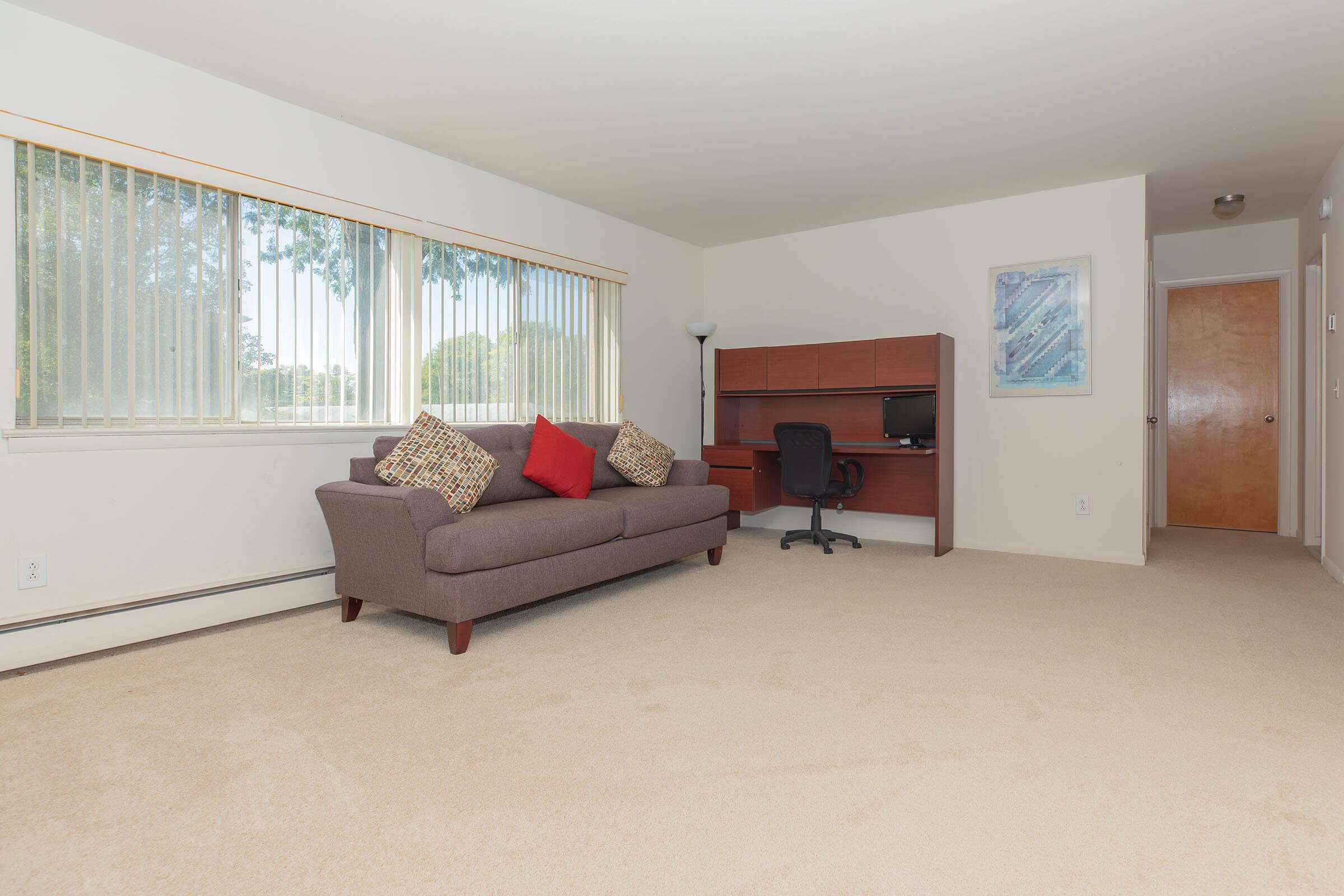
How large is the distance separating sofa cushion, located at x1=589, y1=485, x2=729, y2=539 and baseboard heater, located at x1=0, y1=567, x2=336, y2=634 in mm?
1463

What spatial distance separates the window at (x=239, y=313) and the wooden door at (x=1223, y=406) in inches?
216

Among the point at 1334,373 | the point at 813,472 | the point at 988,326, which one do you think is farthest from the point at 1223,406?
the point at 813,472

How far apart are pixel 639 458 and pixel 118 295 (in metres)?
2.72

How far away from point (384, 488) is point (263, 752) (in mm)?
1229

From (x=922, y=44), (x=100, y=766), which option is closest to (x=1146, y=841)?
(x=100, y=766)

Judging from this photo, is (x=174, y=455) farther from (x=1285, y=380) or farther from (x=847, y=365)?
(x=1285, y=380)

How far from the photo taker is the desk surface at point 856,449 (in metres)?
4.94

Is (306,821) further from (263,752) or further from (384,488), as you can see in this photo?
(384,488)

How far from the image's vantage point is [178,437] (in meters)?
3.17

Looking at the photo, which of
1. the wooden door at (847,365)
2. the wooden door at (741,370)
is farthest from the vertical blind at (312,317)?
the wooden door at (847,365)

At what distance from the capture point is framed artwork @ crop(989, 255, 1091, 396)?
4.89 m

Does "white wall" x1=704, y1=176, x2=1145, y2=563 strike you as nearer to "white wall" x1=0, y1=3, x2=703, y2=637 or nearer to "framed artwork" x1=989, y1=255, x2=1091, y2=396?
"framed artwork" x1=989, y1=255, x2=1091, y2=396

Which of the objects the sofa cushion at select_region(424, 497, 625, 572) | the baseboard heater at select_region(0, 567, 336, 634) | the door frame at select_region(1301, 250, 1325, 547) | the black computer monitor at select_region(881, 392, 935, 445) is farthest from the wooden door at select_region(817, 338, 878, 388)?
the baseboard heater at select_region(0, 567, 336, 634)

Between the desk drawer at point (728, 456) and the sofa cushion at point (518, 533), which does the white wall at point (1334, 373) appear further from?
the sofa cushion at point (518, 533)
